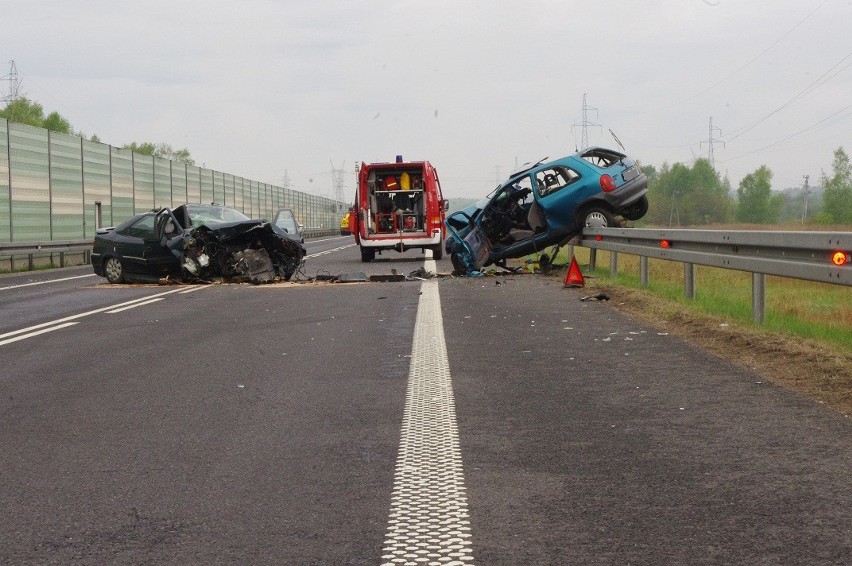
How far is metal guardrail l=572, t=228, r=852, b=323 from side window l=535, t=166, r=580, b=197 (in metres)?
5.14

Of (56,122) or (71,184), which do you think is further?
(56,122)

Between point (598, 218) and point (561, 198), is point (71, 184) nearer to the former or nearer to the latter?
point (561, 198)

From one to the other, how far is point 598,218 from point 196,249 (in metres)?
7.39

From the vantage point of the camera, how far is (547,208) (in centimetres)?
2155

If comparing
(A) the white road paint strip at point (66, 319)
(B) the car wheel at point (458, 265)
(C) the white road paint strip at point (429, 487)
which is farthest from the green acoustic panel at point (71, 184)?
(C) the white road paint strip at point (429, 487)

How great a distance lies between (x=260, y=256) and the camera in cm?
2102

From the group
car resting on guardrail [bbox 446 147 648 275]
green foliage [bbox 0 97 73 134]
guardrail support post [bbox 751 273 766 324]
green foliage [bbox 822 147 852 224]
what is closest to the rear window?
car resting on guardrail [bbox 446 147 648 275]

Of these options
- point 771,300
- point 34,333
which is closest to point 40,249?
point 34,333

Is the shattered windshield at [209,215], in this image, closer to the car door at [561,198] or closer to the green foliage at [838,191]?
the car door at [561,198]

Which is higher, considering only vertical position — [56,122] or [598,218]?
[56,122]

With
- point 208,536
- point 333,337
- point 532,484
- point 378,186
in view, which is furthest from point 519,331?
point 378,186

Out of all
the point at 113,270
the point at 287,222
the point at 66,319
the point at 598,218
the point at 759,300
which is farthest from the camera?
the point at 287,222

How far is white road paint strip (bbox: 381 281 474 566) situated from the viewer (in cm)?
387

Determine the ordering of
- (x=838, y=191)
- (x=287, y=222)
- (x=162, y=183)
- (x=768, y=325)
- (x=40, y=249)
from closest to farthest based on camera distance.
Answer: (x=768, y=325) → (x=40, y=249) → (x=287, y=222) → (x=162, y=183) → (x=838, y=191)
